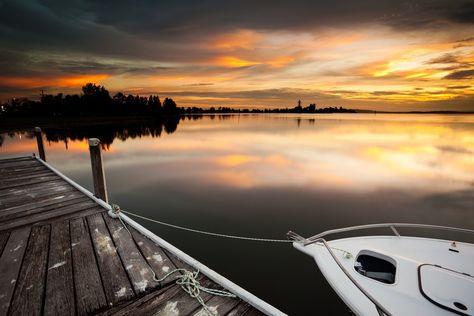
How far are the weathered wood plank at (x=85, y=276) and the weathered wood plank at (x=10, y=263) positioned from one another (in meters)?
0.72

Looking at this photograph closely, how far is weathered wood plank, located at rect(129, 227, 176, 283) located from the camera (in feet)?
11.8

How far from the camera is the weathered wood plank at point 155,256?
3598mm

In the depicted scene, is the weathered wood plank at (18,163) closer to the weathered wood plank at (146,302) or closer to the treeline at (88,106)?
the weathered wood plank at (146,302)

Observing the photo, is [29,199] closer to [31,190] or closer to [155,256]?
[31,190]

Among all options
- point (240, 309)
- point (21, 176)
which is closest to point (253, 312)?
point (240, 309)

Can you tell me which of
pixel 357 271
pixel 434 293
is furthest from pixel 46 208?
pixel 434 293

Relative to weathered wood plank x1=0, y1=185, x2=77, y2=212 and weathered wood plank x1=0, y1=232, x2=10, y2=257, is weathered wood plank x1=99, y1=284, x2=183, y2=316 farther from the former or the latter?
weathered wood plank x1=0, y1=185, x2=77, y2=212

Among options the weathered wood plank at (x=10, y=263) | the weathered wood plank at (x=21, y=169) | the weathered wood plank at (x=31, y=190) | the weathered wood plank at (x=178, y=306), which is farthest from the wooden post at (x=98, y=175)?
the weathered wood plank at (x=21, y=169)

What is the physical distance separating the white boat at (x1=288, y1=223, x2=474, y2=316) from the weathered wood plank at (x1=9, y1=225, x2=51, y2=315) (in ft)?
14.0

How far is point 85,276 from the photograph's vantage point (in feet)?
11.3

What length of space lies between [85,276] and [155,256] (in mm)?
992

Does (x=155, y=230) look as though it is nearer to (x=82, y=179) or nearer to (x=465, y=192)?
(x=82, y=179)

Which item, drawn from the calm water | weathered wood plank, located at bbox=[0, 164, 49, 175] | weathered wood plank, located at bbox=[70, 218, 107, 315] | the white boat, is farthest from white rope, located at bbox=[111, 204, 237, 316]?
weathered wood plank, located at bbox=[0, 164, 49, 175]

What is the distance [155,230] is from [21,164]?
25.3 ft
